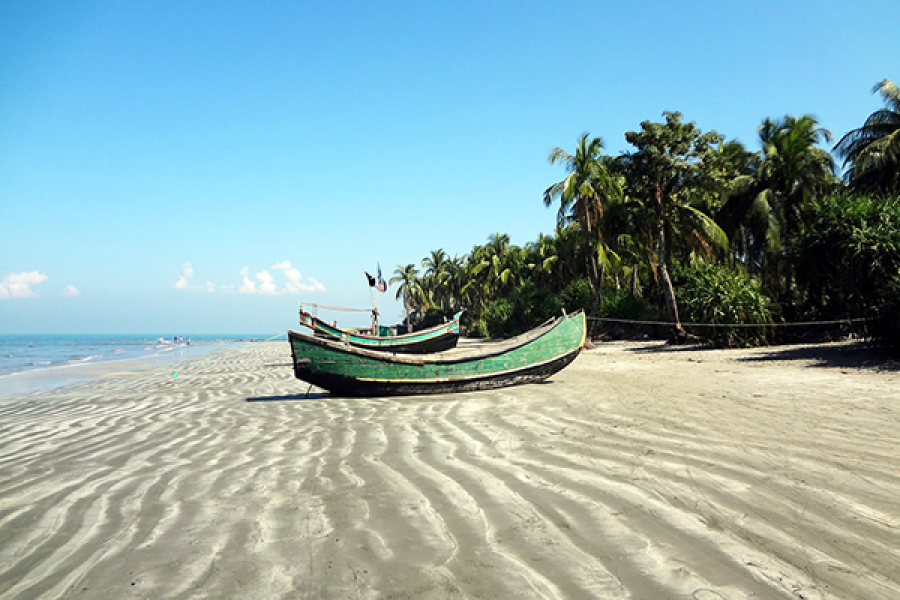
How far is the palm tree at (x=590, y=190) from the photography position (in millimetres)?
22094

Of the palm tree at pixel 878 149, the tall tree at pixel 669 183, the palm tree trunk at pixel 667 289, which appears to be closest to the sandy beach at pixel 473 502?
the palm tree trunk at pixel 667 289

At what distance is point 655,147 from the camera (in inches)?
760

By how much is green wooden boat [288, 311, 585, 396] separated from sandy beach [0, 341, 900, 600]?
4.93 ft

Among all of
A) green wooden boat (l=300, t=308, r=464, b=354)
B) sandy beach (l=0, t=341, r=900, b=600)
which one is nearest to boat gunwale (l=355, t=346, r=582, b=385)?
sandy beach (l=0, t=341, r=900, b=600)

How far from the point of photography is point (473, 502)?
3.70 metres

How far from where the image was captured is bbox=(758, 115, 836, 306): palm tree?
76.1ft

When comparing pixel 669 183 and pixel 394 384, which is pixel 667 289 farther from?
pixel 394 384

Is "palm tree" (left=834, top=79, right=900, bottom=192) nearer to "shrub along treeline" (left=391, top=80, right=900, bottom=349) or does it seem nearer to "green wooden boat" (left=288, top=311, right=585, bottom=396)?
"shrub along treeline" (left=391, top=80, right=900, bottom=349)

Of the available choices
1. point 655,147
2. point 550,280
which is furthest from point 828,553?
point 550,280

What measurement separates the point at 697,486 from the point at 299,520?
9.46 ft

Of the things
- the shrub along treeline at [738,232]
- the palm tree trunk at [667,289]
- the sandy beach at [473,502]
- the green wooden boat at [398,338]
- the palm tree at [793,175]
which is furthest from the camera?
the palm tree at [793,175]

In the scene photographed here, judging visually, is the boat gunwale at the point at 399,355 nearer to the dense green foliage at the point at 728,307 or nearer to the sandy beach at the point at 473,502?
the sandy beach at the point at 473,502

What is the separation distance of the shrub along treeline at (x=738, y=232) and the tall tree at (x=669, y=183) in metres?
0.05

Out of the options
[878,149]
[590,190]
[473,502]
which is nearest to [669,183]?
[590,190]
